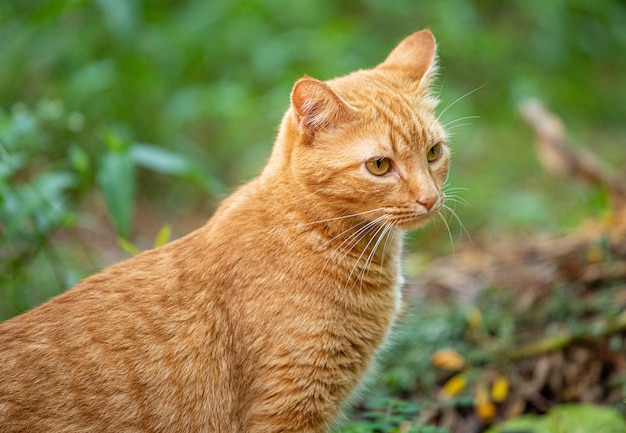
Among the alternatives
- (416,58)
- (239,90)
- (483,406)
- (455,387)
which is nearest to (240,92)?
(239,90)

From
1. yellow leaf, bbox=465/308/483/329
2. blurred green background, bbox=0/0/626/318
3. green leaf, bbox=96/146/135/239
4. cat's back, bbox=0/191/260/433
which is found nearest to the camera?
cat's back, bbox=0/191/260/433

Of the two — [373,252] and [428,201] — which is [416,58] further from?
[373,252]

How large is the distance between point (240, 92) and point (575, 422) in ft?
16.3

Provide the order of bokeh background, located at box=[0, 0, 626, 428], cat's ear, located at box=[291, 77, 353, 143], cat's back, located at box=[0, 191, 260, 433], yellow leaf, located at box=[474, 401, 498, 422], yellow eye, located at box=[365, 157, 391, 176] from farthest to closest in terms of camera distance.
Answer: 1. bokeh background, located at box=[0, 0, 626, 428]
2. yellow leaf, located at box=[474, 401, 498, 422]
3. yellow eye, located at box=[365, 157, 391, 176]
4. cat's ear, located at box=[291, 77, 353, 143]
5. cat's back, located at box=[0, 191, 260, 433]

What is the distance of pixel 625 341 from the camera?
3592 mm

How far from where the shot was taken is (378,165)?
280 centimetres

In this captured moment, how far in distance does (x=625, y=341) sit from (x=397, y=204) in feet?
5.41

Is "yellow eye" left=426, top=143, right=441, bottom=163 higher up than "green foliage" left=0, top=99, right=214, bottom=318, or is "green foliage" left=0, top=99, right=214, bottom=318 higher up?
"green foliage" left=0, top=99, right=214, bottom=318

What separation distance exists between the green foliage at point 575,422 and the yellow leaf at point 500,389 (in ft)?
1.03

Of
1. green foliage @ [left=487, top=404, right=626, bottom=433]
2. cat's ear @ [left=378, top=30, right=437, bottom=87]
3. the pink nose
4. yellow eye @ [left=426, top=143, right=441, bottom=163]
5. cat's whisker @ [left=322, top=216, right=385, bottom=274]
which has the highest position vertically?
cat's ear @ [left=378, top=30, right=437, bottom=87]

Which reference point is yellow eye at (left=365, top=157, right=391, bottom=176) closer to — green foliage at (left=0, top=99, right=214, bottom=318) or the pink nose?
the pink nose

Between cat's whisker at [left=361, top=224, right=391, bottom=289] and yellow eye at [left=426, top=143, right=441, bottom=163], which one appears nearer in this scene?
cat's whisker at [left=361, top=224, right=391, bottom=289]

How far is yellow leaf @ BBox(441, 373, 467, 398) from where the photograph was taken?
364 cm

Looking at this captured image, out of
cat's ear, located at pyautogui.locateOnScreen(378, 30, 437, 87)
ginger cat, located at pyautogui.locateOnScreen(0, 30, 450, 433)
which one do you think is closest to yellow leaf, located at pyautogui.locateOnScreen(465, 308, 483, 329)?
ginger cat, located at pyautogui.locateOnScreen(0, 30, 450, 433)
